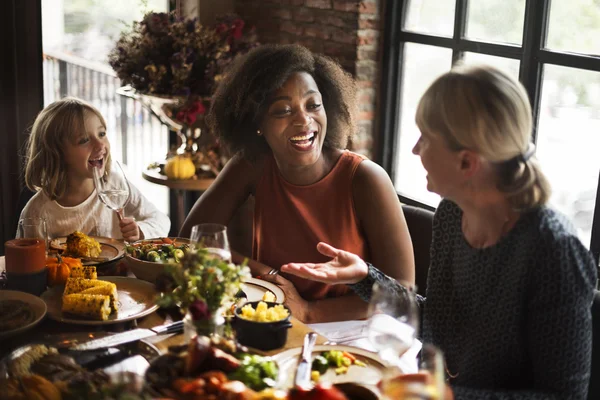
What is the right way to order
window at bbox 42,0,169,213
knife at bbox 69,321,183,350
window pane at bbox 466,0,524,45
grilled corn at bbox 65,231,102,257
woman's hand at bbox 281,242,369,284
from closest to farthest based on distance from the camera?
knife at bbox 69,321,183,350
woman's hand at bbox 281,242,369,284
grilled corn at bbox 65,231,102,257
window pane at bbox 466,0,524,45
window at bbox 42,0,169,213

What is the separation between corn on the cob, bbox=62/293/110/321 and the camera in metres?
1.72

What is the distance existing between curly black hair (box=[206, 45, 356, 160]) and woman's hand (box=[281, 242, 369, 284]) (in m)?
0.74

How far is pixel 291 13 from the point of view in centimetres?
377

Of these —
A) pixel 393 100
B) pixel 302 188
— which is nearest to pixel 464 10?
pixel 393 100

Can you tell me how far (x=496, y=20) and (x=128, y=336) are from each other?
6.89ft

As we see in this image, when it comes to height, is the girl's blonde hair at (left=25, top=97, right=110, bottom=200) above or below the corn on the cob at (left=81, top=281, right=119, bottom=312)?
above

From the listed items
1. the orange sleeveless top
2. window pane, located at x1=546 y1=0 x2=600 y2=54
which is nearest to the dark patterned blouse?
the orange sleeveless top

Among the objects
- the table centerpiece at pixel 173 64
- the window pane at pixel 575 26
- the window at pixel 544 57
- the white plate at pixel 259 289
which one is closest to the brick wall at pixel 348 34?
the window at pixel 544 57

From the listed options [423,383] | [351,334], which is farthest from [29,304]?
[423,383]

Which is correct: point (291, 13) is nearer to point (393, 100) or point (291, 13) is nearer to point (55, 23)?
point (393, 100)

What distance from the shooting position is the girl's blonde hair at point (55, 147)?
2564mm

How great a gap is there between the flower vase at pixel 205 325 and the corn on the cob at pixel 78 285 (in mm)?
403

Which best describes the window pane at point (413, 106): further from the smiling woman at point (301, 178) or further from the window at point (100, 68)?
the window at point (100, 68)

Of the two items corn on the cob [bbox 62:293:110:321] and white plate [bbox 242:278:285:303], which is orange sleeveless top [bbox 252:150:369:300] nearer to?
white plate [bbox 242:278:285:303]
